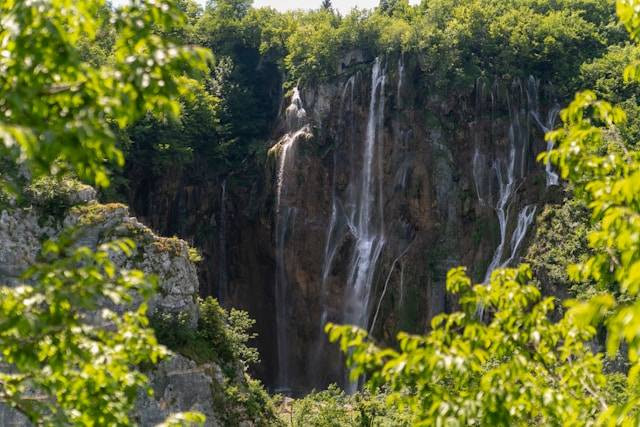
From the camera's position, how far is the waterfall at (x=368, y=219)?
31781mm

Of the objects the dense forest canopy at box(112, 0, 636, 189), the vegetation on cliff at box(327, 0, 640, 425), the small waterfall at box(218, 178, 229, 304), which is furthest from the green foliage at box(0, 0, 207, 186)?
the small waterfall at box(218, 178, 229, 304)

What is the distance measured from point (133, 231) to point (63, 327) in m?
16.8

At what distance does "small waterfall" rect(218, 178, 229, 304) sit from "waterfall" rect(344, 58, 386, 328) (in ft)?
20.9

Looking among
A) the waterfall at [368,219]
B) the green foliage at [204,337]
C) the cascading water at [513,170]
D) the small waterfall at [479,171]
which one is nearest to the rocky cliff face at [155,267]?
the green foliage at [204,337]

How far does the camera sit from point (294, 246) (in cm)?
3344

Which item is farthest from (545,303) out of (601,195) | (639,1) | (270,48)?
(270,48)

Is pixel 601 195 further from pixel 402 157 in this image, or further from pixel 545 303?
pixel 402 157

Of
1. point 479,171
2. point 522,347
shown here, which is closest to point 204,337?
point 479,171

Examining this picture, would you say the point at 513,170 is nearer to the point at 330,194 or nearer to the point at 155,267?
the point at 330,194

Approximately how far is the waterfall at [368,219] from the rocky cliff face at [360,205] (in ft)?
0.17

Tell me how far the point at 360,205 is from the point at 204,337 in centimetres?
1365

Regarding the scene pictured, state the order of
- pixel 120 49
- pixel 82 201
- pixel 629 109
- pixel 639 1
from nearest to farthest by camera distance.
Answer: pixel 120 49
pixel 639 1
pixel 82 201
pixel 629 109

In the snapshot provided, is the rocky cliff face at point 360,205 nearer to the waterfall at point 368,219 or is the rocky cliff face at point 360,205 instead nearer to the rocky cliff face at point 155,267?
the waterfall at point 368,219

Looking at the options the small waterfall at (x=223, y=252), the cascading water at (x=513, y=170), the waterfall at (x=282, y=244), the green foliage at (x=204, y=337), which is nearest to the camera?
the green foliage at (x=204, y=337)
